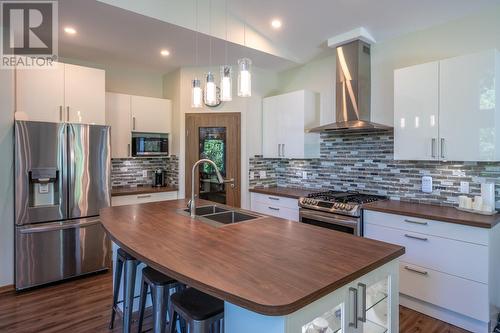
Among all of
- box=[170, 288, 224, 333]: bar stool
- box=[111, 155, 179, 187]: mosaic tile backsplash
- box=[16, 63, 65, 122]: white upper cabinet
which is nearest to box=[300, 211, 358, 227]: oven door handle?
box=[170, 288, 224, 333]: bar stool

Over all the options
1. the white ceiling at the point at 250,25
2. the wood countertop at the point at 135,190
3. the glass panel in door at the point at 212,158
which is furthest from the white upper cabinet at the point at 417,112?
the wood countertop at the point at 135,190

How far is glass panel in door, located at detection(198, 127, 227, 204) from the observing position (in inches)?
171

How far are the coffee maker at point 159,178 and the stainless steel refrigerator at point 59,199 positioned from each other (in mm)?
1036

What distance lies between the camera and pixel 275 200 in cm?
403

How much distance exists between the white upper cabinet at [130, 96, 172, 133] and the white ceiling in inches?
22.6

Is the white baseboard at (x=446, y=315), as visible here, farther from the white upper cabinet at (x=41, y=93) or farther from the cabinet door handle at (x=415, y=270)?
the white upper cabinet at (x=41, y=93)

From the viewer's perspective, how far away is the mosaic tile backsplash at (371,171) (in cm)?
284

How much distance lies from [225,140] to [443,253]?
9.68 ft

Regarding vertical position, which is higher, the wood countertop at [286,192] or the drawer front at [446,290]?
the wood countertop at [286,192]

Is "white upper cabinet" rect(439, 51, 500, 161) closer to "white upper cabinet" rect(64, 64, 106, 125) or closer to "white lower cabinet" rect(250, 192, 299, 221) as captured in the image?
"white lower cabinet" rect(250, 192, 299, 221)

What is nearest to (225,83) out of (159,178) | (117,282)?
(117,282)

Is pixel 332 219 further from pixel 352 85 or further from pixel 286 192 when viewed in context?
pixel 352 85

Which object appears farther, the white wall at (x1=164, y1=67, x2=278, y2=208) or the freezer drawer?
the white wall at (x1=164, y1=67, x2=278, y2=208)

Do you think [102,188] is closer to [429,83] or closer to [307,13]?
[307,13]
